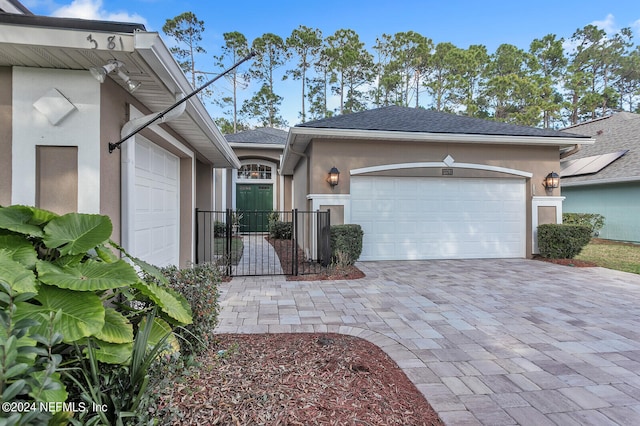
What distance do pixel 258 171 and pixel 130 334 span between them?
13633 mm

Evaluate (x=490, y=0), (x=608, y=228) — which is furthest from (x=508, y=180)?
(x=608, y=228)

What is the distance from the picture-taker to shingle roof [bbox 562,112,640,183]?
1092cm

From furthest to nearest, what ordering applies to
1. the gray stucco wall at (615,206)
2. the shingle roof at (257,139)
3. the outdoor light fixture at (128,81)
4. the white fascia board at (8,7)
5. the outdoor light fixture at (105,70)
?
the shingle roof at (257,139), the gray stucco wall at (615,206), the white fascia board at (8,7), the outdoor light fixture at (128,81), the outdoor light fixture at (105,70)

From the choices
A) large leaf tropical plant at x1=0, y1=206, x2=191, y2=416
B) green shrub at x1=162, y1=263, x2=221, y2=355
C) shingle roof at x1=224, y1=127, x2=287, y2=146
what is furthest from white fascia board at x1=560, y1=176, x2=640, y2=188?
large leaf tropical plant at x1=0, y1=206, x2=191, y2=416

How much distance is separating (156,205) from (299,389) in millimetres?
3422

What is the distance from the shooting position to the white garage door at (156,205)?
370 cm

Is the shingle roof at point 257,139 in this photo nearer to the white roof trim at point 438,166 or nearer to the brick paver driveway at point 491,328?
the white roof trim at point 438,166

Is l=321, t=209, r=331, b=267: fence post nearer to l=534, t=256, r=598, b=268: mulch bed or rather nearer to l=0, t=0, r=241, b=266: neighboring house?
l=0, t=0, r=241, b=266: neighboring house

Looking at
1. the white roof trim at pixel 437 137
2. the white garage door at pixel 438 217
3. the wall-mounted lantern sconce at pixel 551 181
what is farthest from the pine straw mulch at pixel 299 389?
the wall-mounted lantern sconce at pixel 551 181

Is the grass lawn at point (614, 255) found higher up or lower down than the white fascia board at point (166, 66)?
lower down

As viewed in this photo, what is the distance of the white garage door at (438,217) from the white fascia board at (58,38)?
5.77 meters

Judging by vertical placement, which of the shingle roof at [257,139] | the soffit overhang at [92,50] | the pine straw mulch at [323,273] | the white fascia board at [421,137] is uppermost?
the shingle roof at [257,139]

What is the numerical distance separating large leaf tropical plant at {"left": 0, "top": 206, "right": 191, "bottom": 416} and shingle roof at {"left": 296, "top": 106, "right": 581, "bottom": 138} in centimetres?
551

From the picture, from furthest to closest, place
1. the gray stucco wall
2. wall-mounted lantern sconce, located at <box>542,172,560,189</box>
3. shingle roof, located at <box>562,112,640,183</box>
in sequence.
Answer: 1. shingle roof, located at <box>562,112,640,183</box>
2. the gray stucco wall
3. wall-mounted lantern sconce, located at <box>542,172,560,189</box>
